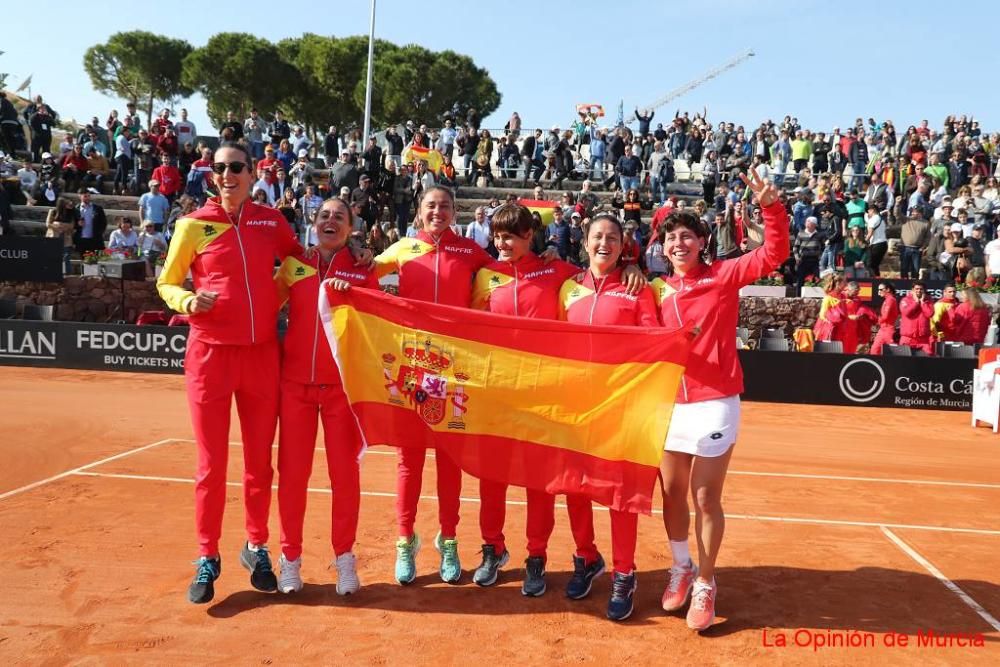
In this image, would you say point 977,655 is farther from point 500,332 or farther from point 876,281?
point 876,281

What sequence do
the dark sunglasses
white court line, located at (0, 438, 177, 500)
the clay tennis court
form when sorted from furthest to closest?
white court line, located at (0, 438, 177, 500) < the dark sunglasses < the clay tennis court

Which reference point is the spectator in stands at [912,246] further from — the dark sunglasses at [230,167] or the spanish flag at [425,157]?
the dark sunglasses at [230,167]

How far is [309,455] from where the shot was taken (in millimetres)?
5176

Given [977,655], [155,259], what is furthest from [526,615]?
[155,259]

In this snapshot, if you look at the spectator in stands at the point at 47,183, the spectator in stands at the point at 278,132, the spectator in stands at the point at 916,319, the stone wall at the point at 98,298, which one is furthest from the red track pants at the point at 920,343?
the spectator in stands at the point at 47,183

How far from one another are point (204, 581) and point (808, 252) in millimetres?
17269

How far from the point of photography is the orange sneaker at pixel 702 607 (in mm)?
4758

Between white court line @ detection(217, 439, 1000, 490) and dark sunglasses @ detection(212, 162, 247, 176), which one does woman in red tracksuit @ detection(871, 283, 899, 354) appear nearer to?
white court line @ detection(217, 439, 1000, 490)

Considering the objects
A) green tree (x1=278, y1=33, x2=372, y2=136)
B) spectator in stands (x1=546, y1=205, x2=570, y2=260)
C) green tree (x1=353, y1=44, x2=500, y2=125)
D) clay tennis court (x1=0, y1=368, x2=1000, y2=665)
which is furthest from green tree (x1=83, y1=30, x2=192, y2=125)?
clay tennis court (x1=0, y1=368, x2=1000, y2=665)

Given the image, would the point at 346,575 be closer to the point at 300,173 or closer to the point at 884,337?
the point at 884,337

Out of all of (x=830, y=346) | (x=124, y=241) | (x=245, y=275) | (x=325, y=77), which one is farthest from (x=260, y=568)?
(x=325, y=77)

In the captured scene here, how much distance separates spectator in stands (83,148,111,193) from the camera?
23.8 metres

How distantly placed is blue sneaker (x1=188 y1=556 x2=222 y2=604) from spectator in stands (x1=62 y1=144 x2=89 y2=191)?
21608 millimetres

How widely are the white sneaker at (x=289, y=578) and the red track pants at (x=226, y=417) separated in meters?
0.26
